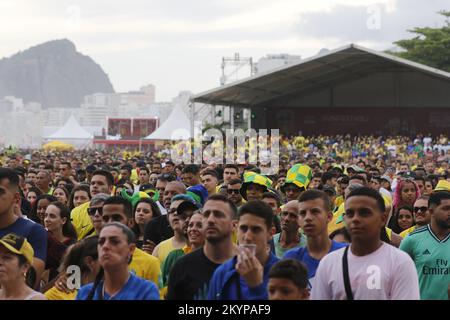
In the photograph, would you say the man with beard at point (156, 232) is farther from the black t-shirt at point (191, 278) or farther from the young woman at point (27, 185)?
the young woman at point (27, 185)

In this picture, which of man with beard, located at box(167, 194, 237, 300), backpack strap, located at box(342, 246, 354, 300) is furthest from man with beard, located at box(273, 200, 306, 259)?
backpack strap, located at box(342, 246, 354, 300)

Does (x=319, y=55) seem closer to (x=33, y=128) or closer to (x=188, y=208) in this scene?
(x=188, y=208)

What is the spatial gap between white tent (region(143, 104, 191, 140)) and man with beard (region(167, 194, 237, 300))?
39.2 meters

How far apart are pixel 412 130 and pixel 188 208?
1932 inches

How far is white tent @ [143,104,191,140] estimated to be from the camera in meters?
46.0

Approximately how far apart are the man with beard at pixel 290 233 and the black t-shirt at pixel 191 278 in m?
1.85

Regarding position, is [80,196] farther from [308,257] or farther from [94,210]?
[308,257]

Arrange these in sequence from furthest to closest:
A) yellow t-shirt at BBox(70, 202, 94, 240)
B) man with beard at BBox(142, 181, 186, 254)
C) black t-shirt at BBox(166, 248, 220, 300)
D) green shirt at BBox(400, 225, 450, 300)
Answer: yellow t-shirt at BBox(70, 202, 94, 240) → man with beard at BBox(142, 181, 186, 254) → green shirt at BBox(400, 225, 450, 300) → black t-shirt at BBox(166, 248, 220, 300)

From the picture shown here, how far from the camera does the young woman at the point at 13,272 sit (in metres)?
5.76

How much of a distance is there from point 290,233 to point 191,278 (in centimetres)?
206

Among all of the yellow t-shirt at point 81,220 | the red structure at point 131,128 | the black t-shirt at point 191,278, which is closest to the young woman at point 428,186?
the yellow t-shirt at point 81,220

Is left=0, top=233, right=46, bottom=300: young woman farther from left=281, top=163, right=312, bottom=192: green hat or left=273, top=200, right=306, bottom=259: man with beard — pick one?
left=281, top=163, right=312, bottom=192: green hat

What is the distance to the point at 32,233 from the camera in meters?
7.15
